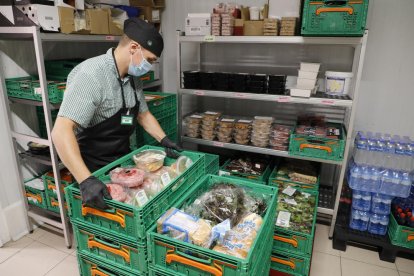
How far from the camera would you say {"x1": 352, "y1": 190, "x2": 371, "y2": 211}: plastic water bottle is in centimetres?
258

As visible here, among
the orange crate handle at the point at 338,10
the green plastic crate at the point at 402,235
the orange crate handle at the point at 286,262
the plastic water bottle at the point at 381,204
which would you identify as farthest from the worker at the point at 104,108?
the green plastic crate at the point at 402,235

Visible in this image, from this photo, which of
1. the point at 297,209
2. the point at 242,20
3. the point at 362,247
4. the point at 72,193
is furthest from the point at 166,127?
the point at 362,247

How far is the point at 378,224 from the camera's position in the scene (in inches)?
103

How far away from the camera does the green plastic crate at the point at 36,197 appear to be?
2.75 meters

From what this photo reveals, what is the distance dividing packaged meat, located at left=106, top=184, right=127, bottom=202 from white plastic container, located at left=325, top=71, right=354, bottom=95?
6.63 feet

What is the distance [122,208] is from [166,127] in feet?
6.33

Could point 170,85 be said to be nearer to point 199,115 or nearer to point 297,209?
point 199,115

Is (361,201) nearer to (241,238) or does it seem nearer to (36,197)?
(241,238)

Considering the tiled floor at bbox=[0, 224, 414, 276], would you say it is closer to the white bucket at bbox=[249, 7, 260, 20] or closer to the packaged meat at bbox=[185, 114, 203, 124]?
the packaged meat at bbox=[185, 114, 203, 124]

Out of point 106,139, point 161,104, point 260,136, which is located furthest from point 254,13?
point 106,139

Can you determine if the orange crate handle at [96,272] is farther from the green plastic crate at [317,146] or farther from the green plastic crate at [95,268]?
the green plastic crate at [317,146]

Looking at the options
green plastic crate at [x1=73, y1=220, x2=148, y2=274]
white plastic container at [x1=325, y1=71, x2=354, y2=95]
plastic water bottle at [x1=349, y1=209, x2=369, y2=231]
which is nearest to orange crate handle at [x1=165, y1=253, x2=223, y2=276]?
green plastic crate at [x1=73, y1=220, x2=148, y2=274]

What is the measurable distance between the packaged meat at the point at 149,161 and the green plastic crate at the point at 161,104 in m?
1.01

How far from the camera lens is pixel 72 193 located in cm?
153
